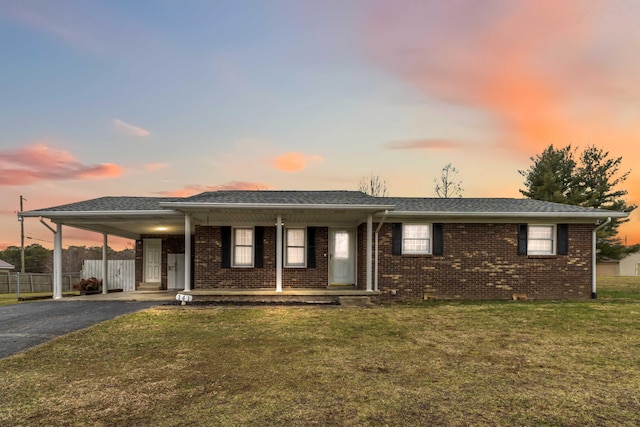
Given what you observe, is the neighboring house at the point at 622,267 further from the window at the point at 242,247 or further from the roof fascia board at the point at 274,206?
the window at the point at 242,247

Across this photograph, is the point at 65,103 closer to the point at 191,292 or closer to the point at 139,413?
the point at 191,292

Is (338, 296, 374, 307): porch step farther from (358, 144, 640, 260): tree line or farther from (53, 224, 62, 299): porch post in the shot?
(358, 144, 640, 260): tree line

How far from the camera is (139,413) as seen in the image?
3.90 meters

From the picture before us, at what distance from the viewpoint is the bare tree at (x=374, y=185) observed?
3278 cm

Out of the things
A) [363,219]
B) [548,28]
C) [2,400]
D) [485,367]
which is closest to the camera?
[2,400]

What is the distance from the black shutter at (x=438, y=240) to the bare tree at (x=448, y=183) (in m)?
21.3

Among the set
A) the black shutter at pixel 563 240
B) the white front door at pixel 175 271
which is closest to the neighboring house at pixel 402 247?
the black shutter at pixel 563 240

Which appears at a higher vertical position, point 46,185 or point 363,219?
point 46,185

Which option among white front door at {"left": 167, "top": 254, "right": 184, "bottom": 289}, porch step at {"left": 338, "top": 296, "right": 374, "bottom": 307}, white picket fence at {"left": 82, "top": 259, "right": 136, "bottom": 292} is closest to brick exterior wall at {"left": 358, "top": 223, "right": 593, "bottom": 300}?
porch step at {"left": 338, "top": 296, "right": 374, "bottom": 307}

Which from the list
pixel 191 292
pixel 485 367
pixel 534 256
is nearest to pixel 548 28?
pixel 534 256

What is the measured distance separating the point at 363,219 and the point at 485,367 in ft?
25.5

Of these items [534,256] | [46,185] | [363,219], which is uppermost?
[46,185]

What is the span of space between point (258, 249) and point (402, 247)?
4.89 meters

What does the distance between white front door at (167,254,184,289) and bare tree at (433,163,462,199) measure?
23563 mm
